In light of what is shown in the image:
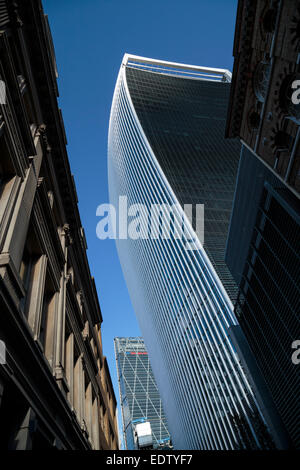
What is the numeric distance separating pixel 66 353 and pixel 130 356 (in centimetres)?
16165

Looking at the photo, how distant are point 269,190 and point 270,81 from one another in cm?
778

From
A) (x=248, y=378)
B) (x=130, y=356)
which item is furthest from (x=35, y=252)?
(x=130, y=356)

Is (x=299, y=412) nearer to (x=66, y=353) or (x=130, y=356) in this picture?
(x=66, y=353)

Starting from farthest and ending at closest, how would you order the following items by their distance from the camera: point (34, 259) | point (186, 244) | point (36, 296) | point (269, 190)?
point (186, 244) → point (269, 190) → point (34, 259) → point (36, 296)

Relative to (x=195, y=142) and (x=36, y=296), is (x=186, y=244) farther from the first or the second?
(x=195, y=142)

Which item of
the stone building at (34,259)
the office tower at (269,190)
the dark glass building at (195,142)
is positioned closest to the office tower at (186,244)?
the dark glass building at (195,142)

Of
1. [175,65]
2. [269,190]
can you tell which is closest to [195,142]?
[175,65]

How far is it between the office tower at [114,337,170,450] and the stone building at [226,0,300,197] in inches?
5446

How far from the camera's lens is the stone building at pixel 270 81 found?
1395 centimetres

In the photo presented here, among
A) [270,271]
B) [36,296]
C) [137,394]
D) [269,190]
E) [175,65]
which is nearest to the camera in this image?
[36,296]

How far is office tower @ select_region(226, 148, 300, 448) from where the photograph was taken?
2014 cm

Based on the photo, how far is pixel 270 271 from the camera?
74.6 ft

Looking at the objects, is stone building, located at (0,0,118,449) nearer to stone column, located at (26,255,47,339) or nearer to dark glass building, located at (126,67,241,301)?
stone column, located at (26,255,47,339)
